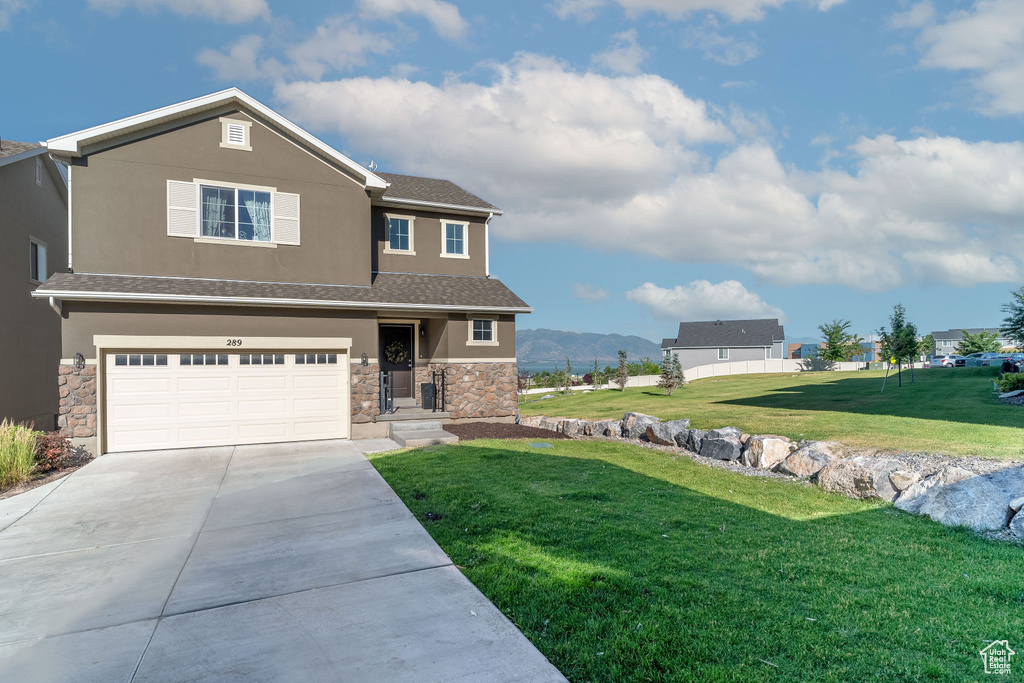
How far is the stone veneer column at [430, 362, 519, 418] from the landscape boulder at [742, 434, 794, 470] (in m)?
7.10

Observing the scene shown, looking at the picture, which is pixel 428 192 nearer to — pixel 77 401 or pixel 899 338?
pixel 77 401

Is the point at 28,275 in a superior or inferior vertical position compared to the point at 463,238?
inferior

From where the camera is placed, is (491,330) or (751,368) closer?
(491,330)

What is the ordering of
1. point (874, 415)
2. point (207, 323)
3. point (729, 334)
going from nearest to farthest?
1. point (207, 323)
2. point (874, 415)
3. point (729, 334)

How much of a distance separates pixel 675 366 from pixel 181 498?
2801cm

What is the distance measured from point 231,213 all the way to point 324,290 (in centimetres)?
296

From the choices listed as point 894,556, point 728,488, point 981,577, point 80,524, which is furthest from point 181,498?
point 981,577

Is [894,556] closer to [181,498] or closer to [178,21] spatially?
[181,498]

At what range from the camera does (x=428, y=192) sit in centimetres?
1634

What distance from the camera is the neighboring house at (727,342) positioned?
51.9 m

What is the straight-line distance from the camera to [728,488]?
8750mm

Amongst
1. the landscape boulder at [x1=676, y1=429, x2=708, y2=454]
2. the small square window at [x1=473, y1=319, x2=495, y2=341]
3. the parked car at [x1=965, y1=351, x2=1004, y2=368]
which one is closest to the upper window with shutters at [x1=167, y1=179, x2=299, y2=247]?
the small square window at [x1=473, y1=319, x2=495, y2=341]

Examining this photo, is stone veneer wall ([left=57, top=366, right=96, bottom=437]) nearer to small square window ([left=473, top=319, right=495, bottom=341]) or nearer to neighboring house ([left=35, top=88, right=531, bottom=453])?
neighboring house ([left=35, top=88, right=531, bottom=453])

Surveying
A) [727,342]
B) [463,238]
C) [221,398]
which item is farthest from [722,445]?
[727,342]
